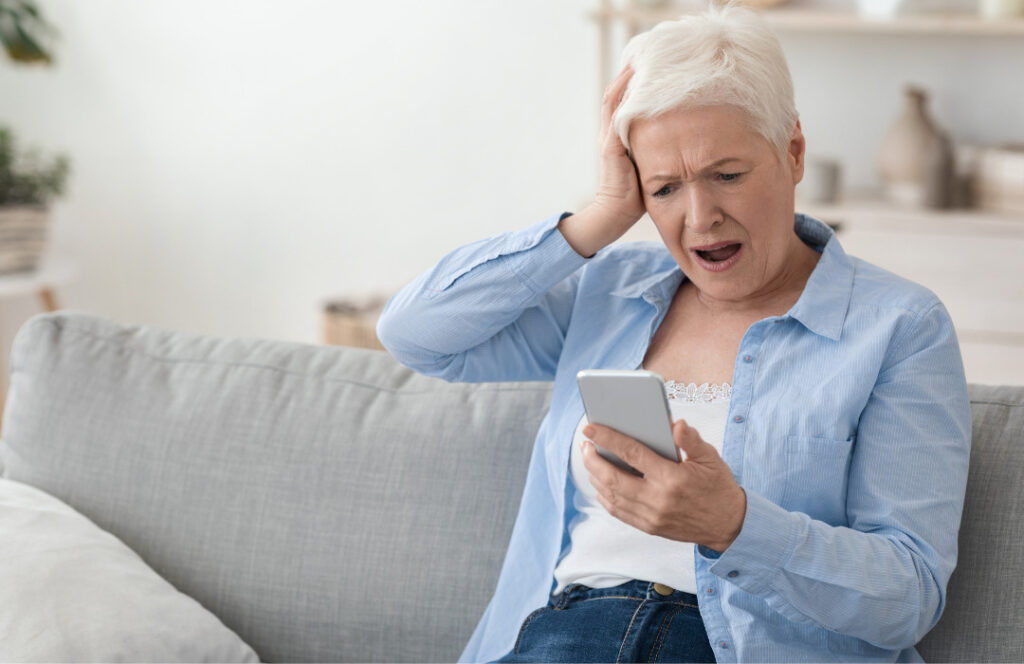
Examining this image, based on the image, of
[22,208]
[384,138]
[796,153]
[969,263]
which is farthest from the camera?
[384,138]

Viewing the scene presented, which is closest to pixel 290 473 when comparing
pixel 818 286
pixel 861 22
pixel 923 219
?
pixel 818 286

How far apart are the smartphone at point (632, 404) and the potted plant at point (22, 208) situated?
241cm

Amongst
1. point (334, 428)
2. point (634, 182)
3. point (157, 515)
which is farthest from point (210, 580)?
point (634, 182)

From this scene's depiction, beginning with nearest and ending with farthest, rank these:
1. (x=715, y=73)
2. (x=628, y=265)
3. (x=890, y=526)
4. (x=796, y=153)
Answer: (x=890, y=526) < (x=715, y=73) < (x=796, y=153) < (x=628, y=265)

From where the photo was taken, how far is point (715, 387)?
126cm

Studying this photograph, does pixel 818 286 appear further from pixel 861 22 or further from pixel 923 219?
pixel 861 22

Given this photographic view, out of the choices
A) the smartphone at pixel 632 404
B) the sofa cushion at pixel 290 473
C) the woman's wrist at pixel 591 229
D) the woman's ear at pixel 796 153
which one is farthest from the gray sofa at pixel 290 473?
the smartphone at pixel 632 404

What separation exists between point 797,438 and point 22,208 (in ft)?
8.07

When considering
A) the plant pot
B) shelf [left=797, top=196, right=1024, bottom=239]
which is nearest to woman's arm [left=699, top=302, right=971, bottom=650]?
shelf [left=797, top=196, right=1024, bottom=239]

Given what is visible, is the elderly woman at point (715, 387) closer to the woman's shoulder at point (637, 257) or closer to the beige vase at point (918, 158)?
the woman's shoulder at point (637, 257)

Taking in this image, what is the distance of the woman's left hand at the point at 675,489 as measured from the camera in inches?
39.5

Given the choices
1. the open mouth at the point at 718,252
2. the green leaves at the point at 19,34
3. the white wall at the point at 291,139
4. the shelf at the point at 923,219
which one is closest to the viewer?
the open mouth at the point at 718,252

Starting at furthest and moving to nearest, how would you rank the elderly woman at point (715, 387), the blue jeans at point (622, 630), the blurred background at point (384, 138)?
the blurred background at point (384, 138) → the blue jeans at point (622, 630) → the elderly woman at point (715, 387)

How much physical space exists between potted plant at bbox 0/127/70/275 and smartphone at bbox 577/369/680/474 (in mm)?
2411
